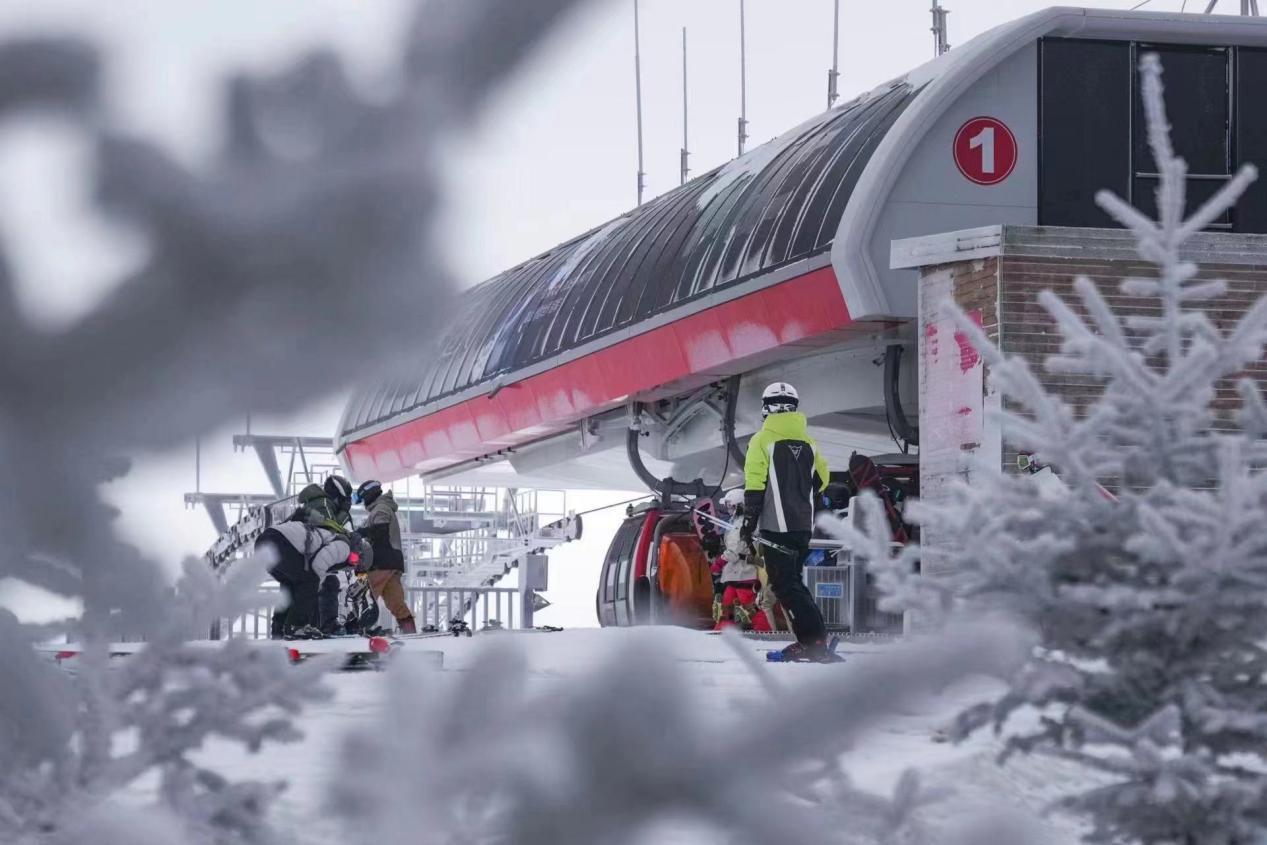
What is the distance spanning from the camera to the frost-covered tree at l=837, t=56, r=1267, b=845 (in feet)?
11.1

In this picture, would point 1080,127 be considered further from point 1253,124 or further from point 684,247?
point 684,247

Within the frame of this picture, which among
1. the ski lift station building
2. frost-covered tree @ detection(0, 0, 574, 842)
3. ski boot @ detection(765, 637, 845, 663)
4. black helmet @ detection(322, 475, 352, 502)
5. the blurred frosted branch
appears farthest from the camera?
black helmet @ detection(322, 475, 352, 502)

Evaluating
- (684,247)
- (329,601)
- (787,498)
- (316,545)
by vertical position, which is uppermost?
(684,247)

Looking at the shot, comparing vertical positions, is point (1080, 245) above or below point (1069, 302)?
above

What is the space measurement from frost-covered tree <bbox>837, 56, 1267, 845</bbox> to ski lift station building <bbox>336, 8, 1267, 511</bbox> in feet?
28.6

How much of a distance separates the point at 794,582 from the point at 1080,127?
575 centimetres

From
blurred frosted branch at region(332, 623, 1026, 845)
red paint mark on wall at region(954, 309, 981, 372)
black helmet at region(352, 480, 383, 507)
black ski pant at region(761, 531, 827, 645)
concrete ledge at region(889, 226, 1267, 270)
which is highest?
concrete ledge at region(889, 226, 1267, 270)

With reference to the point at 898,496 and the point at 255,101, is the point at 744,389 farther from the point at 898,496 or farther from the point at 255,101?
the point at 255,101

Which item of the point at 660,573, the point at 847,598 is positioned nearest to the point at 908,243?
the point at 847,598

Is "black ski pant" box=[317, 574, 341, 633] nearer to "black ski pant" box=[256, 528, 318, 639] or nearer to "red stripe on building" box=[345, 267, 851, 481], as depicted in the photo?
"black ski pant" box=[256, 528, 318, 639]

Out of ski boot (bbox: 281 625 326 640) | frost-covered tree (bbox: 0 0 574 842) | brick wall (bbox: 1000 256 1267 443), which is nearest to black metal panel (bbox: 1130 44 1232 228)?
brick wall (bbox: 1000 256 1267 443)

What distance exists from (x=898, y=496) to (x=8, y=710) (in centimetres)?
1349

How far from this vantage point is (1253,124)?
14.2m

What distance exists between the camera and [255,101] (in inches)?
40.1
